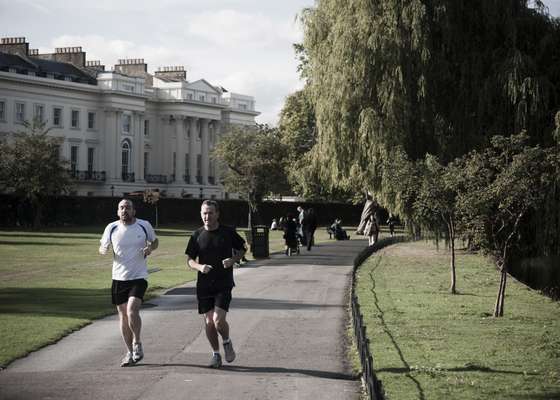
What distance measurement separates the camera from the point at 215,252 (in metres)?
12.1

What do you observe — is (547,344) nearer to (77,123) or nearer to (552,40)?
(552,40)

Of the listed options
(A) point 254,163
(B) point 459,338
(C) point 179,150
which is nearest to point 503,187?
(B) point 459,338

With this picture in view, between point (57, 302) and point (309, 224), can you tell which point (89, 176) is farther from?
point (57, 302)

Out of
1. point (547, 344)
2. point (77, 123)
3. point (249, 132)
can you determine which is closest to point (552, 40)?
point (547, 344)

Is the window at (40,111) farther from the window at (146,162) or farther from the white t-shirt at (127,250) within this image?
the white t-shirt at (127,250)

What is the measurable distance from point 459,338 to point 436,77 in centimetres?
1659

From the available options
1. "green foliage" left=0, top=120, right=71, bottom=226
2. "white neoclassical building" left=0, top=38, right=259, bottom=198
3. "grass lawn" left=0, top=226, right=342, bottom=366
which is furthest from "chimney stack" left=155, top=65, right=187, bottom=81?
"grass lawn" left=0, top=226, right=342, bottom=366

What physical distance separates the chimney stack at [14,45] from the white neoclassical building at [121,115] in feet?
0.33

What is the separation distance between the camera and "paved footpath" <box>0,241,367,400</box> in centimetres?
1078

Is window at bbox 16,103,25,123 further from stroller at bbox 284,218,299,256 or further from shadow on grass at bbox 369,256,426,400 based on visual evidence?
shadow on grass at bbox 369,256,426,400

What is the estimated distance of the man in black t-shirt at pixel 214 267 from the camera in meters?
12.2

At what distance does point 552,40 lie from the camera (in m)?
31.5

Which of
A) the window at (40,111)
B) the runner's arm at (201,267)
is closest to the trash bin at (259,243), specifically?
the runner's arm at (201,267)

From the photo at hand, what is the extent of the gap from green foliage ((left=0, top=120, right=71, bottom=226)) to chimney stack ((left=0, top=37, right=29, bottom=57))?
27.7m
